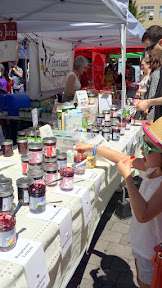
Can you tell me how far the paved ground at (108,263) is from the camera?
7.54 feet

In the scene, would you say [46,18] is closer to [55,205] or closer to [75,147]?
[75,147]

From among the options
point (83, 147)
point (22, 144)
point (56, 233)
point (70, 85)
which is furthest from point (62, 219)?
point (70, 85)

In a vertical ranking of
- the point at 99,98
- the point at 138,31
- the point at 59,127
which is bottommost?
the point at 59,127

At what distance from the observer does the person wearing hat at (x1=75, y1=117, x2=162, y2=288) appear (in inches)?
48.8

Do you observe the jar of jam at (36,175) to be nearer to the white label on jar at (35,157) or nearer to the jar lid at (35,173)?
the jar lid at (35,173)

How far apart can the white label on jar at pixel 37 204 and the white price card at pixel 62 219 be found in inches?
1.2

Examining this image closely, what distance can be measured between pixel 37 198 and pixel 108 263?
1549 millimetres

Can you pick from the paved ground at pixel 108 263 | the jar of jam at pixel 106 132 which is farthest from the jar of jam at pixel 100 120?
the paved ground at pixel 108 263

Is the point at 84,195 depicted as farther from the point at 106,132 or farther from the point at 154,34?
the point at 154,34

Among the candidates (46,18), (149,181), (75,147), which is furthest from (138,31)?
(149,181)

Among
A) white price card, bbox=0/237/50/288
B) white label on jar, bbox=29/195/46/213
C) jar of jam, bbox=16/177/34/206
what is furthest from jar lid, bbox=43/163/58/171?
white price card, bbox=0/237/50/288

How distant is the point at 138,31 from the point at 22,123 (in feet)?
9.50

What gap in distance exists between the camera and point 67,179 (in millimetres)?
1699

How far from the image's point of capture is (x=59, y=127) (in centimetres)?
272
